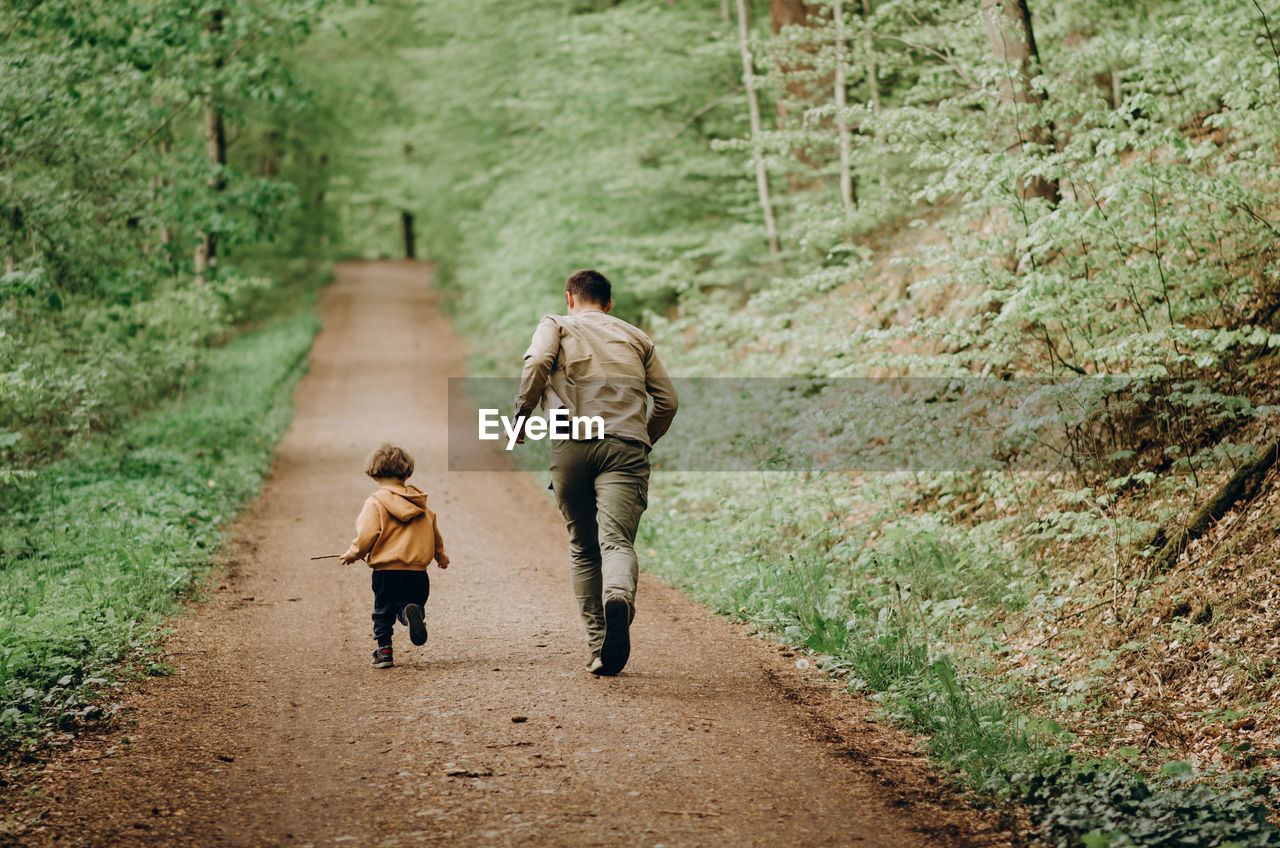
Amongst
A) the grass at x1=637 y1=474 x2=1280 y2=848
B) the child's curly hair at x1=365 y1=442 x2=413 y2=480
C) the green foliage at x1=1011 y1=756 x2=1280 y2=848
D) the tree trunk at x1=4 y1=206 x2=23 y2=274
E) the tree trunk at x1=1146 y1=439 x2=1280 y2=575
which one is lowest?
the grass at x1=637 y1=474 x2=1280 y2=848

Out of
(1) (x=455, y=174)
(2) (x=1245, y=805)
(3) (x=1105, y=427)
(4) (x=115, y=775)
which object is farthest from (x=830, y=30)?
(1) (x=455, y=174)

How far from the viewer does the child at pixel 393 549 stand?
5.95 meters

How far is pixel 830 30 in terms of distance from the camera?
32.7ft

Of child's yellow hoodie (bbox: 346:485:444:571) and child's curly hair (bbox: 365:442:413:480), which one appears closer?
child's yellow hoodie (bbox: 346:485:444:571)

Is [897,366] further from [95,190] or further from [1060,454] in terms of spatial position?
[95,190]

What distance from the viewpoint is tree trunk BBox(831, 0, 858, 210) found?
952cm

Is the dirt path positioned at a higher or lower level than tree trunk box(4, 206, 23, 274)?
lower

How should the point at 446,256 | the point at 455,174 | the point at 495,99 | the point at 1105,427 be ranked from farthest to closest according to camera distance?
1. the point at 446,256
2. the point at 455,174
3. the point at 495,99
4. the point at 1105,427

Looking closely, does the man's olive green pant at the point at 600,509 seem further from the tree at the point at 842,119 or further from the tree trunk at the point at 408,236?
the tree trunk at the point at 408,236

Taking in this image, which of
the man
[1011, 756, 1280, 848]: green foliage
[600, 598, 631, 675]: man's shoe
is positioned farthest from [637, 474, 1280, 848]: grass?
the man

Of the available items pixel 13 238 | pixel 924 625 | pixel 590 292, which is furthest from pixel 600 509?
pixel 13 238

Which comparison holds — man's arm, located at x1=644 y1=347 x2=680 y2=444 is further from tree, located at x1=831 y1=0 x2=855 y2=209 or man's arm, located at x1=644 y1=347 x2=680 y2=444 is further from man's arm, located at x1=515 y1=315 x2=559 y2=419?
tree, located at x1=831 y1=0 x2=855 y2=209

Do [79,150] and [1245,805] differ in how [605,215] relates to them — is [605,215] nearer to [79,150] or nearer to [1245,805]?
[79,150]

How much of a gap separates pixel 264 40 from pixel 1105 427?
2000cm
